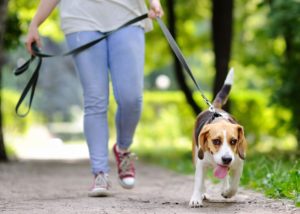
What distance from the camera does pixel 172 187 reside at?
727 centimetres

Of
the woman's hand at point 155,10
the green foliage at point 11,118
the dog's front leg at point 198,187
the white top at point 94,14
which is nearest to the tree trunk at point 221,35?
the white top at point 94,14

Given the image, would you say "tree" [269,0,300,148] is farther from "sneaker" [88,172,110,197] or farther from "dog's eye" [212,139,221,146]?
"dog's eye" [212,139,221,146]

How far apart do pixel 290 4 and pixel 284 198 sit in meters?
5.82

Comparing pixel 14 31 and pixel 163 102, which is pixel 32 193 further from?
pixel 163 102

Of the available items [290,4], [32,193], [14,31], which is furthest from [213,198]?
[14,31]

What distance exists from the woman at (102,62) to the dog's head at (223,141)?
3.50 ft

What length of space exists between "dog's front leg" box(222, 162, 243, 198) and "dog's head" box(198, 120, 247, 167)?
1.01 ft

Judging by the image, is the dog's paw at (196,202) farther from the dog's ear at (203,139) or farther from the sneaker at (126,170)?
the sneaker at (126,170)

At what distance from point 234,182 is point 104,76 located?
4.48 ft

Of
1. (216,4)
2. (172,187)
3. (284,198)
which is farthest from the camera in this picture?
(216,4)

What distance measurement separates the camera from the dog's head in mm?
4688

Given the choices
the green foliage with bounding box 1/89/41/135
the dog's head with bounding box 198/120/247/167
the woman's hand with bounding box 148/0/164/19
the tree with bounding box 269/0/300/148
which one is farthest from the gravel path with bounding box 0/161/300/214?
the green foliage with bounding box 1/89/41/135

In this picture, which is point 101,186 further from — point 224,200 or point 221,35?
point 221,35

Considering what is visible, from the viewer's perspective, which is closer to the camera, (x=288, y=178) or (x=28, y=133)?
(x=288, y=178)
